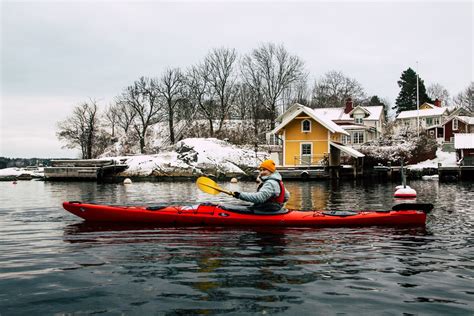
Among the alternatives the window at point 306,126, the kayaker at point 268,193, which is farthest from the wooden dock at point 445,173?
the kayaker at point 268,193

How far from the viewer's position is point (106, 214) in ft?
36.1

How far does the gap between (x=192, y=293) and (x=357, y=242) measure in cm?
441

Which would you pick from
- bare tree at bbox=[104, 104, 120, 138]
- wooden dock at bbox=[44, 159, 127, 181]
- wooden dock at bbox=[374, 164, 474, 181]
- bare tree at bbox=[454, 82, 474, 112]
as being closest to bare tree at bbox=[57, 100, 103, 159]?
bare tree at bbox=[104, 104, 120, 138]

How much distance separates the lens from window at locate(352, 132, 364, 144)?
54.1 meters

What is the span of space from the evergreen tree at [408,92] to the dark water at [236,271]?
6815 centimetres

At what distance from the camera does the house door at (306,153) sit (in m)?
38.2

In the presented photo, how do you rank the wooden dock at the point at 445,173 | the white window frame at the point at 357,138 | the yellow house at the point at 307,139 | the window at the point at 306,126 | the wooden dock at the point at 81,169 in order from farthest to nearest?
the white window frame at the point at 357,138 < the window at the point at 306,126 < the wooden dock at the point at 81,169 < the yellow house at the point at 307,139 < the wooden dock at the point at 445,173

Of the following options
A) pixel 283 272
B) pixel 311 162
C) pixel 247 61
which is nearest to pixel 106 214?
pixel 283 272

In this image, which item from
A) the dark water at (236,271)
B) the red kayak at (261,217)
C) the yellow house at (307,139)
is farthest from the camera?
the yellow house at (307,139)

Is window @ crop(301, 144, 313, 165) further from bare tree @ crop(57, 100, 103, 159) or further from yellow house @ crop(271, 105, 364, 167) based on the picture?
bare tree @ crop(57, 100, 103, 159)

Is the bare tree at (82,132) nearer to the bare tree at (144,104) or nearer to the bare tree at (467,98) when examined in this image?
the bare tree at (144,104)

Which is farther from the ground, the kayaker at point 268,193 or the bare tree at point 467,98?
the bare tree at point 467,98

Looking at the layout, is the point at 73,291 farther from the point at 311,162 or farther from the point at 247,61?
the point at 247,61

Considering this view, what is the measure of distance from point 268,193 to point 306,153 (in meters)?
29.3
